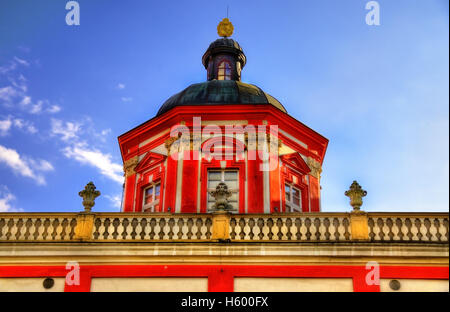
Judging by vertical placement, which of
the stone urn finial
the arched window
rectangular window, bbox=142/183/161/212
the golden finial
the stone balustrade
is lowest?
the stone balustrade

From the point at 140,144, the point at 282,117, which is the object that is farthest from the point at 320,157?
the point at 140,144

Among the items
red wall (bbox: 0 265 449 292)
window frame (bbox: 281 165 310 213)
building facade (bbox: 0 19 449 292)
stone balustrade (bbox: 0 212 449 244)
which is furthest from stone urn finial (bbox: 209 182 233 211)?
window frame (bbox: 281 165 310 213)

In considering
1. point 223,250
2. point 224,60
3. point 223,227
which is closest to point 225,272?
point 223,250

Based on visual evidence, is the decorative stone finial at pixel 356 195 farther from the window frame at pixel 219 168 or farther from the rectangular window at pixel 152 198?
the rectangular window at pixel 152 198

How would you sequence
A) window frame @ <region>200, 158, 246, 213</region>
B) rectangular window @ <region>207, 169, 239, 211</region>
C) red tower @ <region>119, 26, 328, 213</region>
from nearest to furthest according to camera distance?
window frame @ <region>200, 158, 246, 213</region>, rectangular window @ <region>207, 169, 239, 211</region>, red tower @ <region>119, 26, 328, 213</region>

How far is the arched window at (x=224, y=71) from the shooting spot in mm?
22234

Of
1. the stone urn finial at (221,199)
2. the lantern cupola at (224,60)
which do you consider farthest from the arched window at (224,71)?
the stone urn finial at (221,199)

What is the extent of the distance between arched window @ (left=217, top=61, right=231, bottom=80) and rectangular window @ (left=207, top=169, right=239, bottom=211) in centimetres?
607

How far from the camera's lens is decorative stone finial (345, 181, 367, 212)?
14.4 meters

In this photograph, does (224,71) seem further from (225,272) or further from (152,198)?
(225,272)

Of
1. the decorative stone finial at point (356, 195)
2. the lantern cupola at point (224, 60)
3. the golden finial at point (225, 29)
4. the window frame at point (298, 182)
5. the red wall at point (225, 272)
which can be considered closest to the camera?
the red wall at point (225, 272)

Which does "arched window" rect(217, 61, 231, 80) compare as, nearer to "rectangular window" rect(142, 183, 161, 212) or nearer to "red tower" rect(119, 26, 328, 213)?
"red tower" rect(119, 26, 328, 213)

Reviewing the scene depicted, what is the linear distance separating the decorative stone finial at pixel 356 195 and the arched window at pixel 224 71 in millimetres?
9101
